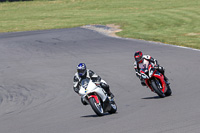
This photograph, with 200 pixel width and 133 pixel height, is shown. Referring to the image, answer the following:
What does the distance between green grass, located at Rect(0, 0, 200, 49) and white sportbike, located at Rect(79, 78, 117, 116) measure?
16.7 m

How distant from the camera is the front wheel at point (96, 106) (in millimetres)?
11555

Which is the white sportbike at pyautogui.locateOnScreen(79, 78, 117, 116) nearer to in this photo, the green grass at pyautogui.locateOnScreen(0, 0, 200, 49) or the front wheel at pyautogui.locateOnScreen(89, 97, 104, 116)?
the front wheel at pyautogui.locateOnScreen(89, 97, 104, 116)

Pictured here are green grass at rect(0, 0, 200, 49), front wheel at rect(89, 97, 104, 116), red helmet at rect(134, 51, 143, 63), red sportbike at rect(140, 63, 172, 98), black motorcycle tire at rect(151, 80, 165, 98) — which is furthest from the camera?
green grass at rect(0, 0, 200, 49)

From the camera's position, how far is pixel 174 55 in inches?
959

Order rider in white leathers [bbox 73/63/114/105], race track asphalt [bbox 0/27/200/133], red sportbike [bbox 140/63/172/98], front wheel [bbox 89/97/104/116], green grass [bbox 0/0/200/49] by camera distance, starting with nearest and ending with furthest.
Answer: race track asphalt [bbox 0/27/200/133], front wheel [bbox 89/97/104/116], rider in white leathers [bbox 73/63/114/105], red sportbike [bbox 140/63/172/98], green grass [bbox 0/0/200/49]

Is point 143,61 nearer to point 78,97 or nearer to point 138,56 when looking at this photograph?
point 138,56

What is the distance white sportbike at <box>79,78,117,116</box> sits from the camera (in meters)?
11.6

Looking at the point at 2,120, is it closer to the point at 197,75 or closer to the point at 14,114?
the point at 14,114

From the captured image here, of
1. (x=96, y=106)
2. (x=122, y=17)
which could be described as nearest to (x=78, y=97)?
(x=96, y=106)

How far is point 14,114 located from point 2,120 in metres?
0.82

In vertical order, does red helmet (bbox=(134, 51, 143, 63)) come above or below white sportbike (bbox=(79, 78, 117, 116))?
above

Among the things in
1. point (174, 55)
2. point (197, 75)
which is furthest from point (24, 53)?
point (197, 75)

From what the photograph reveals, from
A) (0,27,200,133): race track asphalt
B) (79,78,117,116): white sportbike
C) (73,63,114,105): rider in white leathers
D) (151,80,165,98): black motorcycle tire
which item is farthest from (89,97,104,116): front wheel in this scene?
(151,80,165,98): black motorcycle tire

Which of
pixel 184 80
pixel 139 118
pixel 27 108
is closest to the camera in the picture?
pixel 139 118
